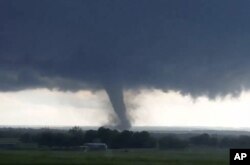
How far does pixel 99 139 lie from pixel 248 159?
333ft

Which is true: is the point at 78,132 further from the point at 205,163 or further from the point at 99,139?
the point at 205,163

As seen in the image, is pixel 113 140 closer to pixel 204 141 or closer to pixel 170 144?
pixel 170 144

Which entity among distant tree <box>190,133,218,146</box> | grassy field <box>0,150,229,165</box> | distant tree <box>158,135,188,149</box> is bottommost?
grassy field <box>0,150,229,165</box>

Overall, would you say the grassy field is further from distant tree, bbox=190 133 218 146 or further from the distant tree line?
distant tree, bbox=190 133 218 146

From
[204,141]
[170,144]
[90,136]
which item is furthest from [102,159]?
[204,141]

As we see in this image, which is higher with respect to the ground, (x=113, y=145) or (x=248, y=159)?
(x=113, y=145)

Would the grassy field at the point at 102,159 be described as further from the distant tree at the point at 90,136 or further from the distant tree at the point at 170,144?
the distant tree at the point at 90,136

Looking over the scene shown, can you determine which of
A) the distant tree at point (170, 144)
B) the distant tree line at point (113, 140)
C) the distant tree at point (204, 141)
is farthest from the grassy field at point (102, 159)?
the distant tree at point (204, 141)

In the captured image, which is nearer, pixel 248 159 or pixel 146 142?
pixel 248 159

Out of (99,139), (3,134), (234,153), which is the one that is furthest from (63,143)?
(234,153)

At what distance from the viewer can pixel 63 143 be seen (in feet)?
384

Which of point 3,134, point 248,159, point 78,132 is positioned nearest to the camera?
point 248,159

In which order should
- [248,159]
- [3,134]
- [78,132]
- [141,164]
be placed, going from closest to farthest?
[248,159] < [141,164] < [78,132] < [3,134]

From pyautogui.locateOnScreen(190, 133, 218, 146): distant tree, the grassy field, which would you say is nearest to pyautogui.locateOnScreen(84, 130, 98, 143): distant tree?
pyautogui.locateOnScreen(190, 133, 218, 146): distant tree
